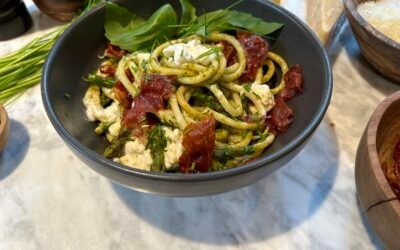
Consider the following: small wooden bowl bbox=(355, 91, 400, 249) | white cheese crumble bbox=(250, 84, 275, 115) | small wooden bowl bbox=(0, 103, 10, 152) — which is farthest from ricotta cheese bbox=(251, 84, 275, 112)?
small wooden bowl bbox=(0, 103, 10, 152)

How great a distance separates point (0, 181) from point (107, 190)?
0.86 feet

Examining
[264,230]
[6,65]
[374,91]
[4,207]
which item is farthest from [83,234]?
[374,91]

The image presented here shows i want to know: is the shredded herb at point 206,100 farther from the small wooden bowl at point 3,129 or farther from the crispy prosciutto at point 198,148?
the small wooden bowl at point 3,129

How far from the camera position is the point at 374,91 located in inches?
47.9

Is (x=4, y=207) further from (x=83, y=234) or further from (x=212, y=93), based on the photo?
(x=212, y=93)

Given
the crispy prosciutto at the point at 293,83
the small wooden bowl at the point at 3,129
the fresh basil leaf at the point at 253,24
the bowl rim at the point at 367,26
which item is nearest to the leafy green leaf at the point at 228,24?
the fresh basil leaf at the point at 253,24

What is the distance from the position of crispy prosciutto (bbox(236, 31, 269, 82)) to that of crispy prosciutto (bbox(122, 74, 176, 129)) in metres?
0.19

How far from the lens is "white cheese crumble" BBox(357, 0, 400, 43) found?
1200 millimetres

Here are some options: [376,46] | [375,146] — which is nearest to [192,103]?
[375,146]

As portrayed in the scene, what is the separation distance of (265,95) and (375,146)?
0.84 feet

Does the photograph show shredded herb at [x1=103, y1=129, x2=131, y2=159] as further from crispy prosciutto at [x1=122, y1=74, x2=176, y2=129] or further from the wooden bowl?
the wooden bowl

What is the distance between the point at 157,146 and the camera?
0.87m

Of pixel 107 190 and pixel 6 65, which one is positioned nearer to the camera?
pixel 107 190

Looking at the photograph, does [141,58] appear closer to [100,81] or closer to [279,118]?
[100,81]
